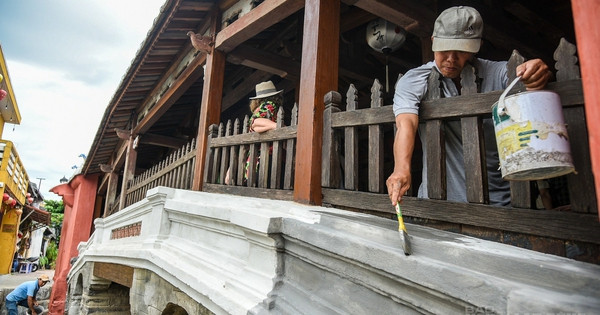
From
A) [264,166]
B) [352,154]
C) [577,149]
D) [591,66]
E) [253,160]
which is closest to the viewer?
[591,66]

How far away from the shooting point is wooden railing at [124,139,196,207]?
4938 mm

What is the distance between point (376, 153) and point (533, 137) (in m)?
1.08

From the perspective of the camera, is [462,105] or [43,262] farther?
[43,262]

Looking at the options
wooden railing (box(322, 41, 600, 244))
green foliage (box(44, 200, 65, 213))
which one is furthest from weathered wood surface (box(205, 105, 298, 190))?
green foliage (box(44, 200, 65, 213))

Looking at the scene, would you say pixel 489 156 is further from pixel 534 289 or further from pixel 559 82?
A: pixel 534 289

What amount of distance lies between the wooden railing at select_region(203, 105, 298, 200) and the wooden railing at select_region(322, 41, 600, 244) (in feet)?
1.58

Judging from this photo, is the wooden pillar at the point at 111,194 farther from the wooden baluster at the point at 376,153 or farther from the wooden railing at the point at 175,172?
the wooden baluster at the point at 376,153

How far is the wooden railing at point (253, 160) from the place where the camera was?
3.09m

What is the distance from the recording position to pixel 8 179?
1537cm

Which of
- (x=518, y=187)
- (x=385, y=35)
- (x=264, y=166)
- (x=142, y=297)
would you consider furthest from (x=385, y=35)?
(x=142, y=297)

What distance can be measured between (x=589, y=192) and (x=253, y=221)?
1.66 m

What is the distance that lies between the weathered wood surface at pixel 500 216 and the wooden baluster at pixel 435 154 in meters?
0.07

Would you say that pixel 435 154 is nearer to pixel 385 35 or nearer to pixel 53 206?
pixel 385 35

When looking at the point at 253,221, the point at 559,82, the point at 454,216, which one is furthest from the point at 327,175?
the point at 559,82
